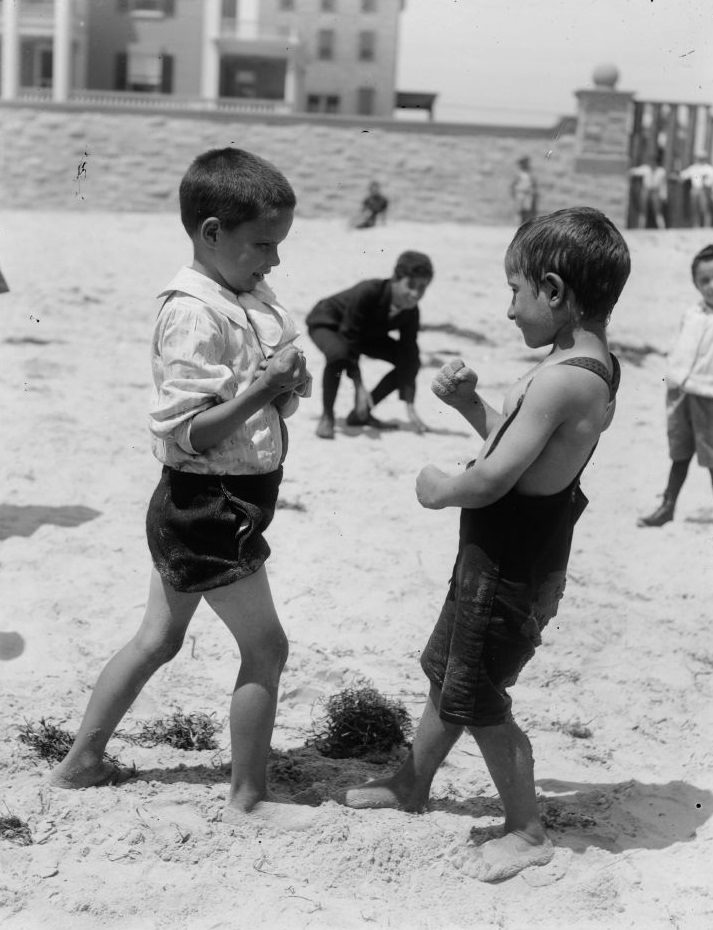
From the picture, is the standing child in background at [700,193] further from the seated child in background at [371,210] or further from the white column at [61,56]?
the white column at [61,56]

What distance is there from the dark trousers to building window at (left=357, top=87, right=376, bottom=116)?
2258cm

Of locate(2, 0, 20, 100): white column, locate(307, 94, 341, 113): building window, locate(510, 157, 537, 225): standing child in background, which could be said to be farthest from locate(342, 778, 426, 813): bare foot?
locate(307, 94, 341, 113): building window

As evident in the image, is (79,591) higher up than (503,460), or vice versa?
(503,460)

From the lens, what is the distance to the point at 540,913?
273 cm

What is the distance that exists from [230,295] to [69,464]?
3441 mm

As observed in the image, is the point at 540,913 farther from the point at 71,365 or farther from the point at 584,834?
the point at 71,365

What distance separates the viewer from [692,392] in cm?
605

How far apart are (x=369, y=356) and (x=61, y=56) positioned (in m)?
25.9

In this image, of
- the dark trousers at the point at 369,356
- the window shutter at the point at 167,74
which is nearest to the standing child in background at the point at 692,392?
the dark trousers at the point at 369,356

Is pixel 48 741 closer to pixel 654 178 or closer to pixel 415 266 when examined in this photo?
pixel 415 266

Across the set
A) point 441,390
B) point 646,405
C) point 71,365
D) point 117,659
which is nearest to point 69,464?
point 71,365

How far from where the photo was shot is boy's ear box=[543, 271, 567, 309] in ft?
8.86

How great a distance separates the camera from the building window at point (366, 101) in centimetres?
2933

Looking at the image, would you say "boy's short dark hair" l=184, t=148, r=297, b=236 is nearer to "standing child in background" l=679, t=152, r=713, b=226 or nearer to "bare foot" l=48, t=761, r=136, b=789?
"bare foot" l=48, t=761, r=136, b=789
